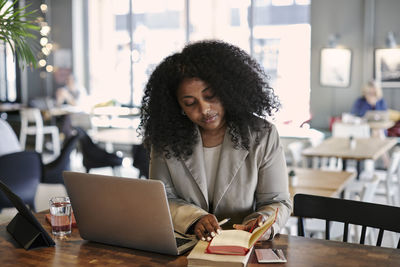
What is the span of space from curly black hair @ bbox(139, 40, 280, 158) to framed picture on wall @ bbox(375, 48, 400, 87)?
763cm

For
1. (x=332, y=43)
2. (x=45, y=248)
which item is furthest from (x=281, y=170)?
(x=332, y=43)

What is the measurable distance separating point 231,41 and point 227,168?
339 inches

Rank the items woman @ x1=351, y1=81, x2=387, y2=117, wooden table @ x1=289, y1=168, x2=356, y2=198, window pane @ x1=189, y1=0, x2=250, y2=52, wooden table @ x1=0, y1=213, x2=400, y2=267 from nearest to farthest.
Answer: wooden table @ x1=0, y1=213, x2=400, y2=267, wooden table @ x1=289, y1=168, x2=356, y2=198, woman @ x1=351, y1=81, x2=387, y2=117, window pane @ x1=189, y1=0, x2=250, y2=52

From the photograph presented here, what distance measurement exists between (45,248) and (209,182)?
716 millimetres

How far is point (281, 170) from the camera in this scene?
221cm

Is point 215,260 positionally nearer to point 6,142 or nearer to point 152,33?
point 6,142

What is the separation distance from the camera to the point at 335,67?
9.76 metres

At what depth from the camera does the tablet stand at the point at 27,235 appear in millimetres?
1885

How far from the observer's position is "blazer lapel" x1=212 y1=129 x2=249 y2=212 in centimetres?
219

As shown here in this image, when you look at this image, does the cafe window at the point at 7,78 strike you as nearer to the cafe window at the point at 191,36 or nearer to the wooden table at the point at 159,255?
the cafe window at the point at 191,36

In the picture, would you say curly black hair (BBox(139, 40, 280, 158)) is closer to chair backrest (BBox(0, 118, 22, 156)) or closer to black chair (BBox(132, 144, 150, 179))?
chair backrest (BBox(0, 118, 22, 156))

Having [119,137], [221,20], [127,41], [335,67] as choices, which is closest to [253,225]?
[119,137]

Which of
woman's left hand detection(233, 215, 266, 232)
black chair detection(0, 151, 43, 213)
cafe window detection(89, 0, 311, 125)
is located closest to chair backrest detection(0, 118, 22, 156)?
black chair detection(0, 151, 43, 213)

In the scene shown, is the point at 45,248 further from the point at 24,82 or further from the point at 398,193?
the point at 24,82
